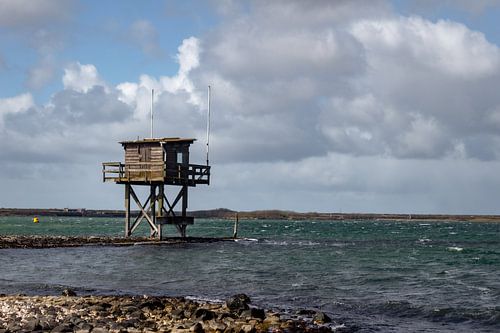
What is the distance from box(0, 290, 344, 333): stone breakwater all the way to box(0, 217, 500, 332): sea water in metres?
2.38

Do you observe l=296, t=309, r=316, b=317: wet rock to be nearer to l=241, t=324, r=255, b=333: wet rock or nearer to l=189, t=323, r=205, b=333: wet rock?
l=241, t=324, r=255, b=333: wet rock

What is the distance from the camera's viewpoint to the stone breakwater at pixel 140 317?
17875mm

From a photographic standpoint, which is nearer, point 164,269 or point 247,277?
point 247,277

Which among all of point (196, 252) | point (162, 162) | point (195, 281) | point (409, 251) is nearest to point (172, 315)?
point (195, 281)

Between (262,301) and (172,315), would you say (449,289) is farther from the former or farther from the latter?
(172,315)

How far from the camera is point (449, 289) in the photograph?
97.8 ft

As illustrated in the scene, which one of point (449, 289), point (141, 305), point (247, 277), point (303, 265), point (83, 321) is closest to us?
point (83, 321)

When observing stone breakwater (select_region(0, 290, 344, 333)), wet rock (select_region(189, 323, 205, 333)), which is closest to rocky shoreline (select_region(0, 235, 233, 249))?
stone breakwater (select_region(0, 290, 344, 333))

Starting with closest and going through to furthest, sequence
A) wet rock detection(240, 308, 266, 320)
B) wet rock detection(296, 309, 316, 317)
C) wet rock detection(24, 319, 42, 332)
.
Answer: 1. wet rock detection(24, 319, 42, 332)
2. wet rock detection(240, 308, 266, 320)
3. wet rock detection(296, 309, 316, 317)

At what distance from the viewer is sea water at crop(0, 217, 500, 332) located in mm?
23562

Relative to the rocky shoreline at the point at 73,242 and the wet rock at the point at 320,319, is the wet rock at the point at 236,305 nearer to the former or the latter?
the wet rock at the point at 320,319

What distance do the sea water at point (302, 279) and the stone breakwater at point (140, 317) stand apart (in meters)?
2.38

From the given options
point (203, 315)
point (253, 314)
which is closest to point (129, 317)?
point (203, 315)

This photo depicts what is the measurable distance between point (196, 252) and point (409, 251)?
18.7m
